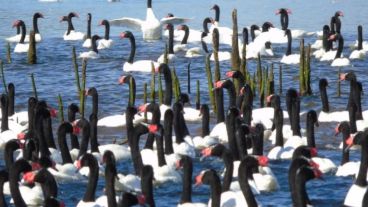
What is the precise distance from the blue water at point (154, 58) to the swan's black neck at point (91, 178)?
110 cm

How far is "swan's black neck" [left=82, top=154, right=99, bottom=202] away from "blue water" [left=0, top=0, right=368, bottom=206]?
1.10m

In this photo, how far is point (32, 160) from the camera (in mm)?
19453

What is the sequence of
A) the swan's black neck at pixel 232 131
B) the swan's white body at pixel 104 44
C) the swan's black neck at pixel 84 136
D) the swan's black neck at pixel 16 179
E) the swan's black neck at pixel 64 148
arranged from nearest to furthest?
1. the swan's black neck at pixel 16 179
2. the swan's black neck at pixel 64 148
3. the swan's black neck at pixel 232 131
4. the swan's black neck at pixel 84 136
5. the swan's white body at pixel 104 44

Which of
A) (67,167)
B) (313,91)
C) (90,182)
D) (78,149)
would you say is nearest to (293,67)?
(313,91)

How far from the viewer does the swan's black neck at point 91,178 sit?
1697 cm

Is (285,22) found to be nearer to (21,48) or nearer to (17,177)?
(21,48)

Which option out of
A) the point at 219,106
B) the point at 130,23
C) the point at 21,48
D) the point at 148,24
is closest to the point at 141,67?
the point at 21,48

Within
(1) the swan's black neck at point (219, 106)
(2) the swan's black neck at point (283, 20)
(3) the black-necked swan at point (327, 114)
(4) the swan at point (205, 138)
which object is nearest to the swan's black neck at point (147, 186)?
(4) the swan at point (205, 138)

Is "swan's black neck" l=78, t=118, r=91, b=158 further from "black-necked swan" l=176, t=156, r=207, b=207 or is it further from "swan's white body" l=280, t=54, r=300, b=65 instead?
"swan's white body" l=280, t=54, r=300, b=65

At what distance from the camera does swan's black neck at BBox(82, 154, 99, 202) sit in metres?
17.0

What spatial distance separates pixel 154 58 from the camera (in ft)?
135

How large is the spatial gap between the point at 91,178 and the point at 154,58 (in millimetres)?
24193

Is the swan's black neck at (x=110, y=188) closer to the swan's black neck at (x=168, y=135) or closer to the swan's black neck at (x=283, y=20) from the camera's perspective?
the swan's black neck at (x=168, y=135)

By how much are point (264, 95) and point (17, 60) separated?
15.3 m
